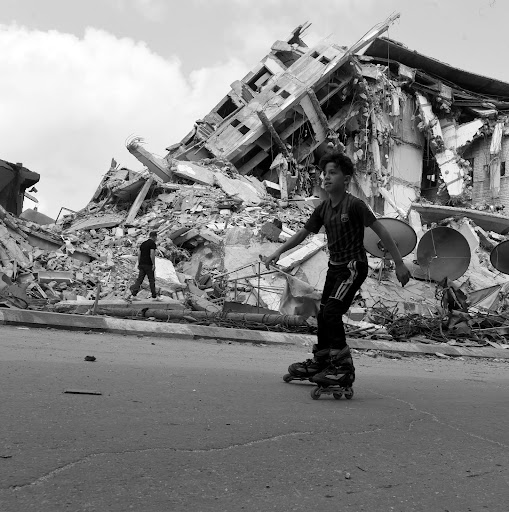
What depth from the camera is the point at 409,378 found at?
540 cm

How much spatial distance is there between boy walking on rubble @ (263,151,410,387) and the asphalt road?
0.78 feet

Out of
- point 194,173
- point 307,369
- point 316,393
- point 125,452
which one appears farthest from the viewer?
point 194,173

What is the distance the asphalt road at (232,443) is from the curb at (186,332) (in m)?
3.33

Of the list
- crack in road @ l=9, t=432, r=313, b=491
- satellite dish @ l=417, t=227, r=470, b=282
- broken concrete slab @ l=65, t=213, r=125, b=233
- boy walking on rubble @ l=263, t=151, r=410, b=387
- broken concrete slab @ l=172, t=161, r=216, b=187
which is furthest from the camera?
broken concrete slab @ l=172, t=161, r=216, b=187

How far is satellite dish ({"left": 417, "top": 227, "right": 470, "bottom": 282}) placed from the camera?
15.6 m

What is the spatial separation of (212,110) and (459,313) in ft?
74.0

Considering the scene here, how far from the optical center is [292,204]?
2392 centimetres

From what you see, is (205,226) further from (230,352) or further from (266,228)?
(230,352)

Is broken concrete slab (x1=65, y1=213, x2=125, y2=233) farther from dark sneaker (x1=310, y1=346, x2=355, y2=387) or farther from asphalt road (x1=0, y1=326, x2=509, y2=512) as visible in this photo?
dark sneaker (x1=310, y1=346, x2=355, y2=387)

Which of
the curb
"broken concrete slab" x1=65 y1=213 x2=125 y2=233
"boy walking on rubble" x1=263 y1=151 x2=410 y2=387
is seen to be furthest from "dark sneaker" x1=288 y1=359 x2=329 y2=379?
"broken concrete slab" x1=65 y1=213 x2=125 y2=233

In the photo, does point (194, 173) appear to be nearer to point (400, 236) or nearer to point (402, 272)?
point (400, 236)

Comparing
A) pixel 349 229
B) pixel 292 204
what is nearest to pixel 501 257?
pixel 349 229

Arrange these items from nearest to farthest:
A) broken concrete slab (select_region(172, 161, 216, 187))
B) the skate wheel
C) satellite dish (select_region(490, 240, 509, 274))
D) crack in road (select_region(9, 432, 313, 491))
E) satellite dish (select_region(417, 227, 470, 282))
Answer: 1. crack in road (select_region(9, 432, 313, 491))
2. the skate wheel
3. satellite dish (select_region(490, 240, 509, 274))
4. satellite dish (select_region(417, 227, 470, 282))
5. broken concrete slab (select_region(172, 161, 216, 187))

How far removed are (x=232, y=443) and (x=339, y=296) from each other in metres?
1.70
